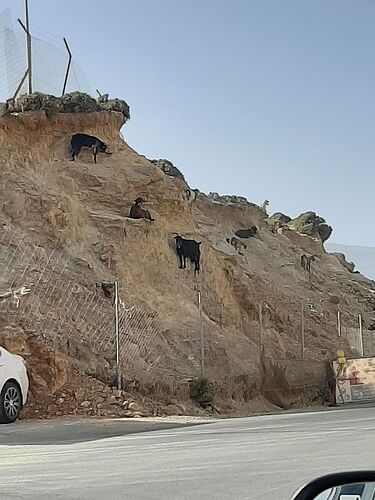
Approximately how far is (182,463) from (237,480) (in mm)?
1245

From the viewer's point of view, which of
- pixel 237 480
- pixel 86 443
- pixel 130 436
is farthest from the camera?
pixel 130 436

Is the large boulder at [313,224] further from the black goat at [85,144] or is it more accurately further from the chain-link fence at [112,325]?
the chain-link fence at [112,325]

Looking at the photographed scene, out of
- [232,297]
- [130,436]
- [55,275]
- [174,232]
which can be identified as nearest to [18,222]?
[55,275]

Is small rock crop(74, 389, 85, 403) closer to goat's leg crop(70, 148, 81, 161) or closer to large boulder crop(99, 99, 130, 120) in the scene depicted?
goat's leg crop(70, 148, 81, 161)

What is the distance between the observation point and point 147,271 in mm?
25750

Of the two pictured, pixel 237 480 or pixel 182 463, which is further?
pixel 182 463

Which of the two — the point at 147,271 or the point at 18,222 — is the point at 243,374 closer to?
the point at 147,271

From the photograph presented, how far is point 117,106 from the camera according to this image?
3056 centimetres

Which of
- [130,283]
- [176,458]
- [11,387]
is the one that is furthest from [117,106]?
[176,458]

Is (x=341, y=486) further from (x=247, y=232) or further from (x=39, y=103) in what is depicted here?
(x=247, y=232)

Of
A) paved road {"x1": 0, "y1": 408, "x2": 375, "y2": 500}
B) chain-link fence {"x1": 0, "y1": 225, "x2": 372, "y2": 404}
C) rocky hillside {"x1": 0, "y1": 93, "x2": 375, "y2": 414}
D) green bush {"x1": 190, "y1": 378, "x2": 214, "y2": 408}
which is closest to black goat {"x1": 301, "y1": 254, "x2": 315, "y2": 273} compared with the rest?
rocky hillside {"x1": 0, "y1": 93, "x2": 375, "y2": 414}

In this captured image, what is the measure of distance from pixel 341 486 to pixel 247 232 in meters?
39.1

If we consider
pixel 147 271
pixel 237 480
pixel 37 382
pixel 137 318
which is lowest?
pixel 237 480

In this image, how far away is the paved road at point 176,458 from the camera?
741 centimetres
